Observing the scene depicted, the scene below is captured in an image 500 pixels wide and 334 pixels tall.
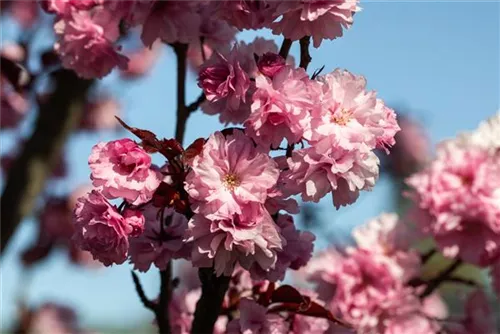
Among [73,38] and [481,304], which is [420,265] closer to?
[481,304]

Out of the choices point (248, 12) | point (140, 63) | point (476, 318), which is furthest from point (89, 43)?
point (140, 63)

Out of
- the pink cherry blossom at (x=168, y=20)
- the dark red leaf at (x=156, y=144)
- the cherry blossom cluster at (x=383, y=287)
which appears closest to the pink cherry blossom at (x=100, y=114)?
the cherry blossom cluster at (x=383, y=287)

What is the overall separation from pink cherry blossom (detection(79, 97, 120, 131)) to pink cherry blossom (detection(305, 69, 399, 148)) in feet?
8.91

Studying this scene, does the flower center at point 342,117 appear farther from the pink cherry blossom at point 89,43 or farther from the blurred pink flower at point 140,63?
the blurred pink flower at point 140,63

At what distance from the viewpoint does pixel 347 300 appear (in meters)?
1.69

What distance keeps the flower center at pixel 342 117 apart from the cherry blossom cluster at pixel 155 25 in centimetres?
10

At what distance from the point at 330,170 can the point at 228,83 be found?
6.2 inches

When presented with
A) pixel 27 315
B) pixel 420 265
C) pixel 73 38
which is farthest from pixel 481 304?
pixel 27 315

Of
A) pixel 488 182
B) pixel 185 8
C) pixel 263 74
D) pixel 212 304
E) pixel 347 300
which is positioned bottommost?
pixel 212 304

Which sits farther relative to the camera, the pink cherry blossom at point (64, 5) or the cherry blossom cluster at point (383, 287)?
the cherry blossom cluster at point (383, 287)

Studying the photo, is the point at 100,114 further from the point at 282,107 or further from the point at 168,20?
the point at 282,107

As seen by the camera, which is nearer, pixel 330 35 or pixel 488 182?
pixel 330 35

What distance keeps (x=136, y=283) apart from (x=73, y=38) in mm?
394

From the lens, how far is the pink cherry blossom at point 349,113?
88 centimetres
